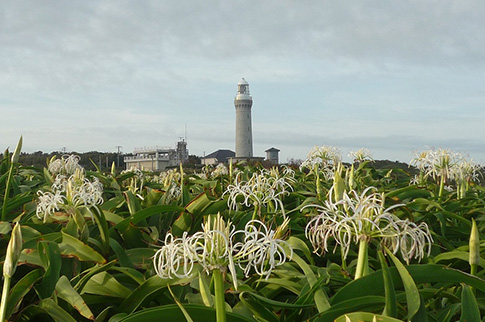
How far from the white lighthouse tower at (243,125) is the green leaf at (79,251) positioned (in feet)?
253

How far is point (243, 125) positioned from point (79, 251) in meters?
79.3

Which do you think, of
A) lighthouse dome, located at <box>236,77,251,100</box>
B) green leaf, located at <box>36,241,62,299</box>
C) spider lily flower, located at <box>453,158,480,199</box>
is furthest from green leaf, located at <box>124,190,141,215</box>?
lighthouse dome, located at <box>236,77,251,100</box>

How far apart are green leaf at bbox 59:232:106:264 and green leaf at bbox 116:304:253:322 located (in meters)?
0.53

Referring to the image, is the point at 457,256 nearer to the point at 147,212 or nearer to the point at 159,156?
the point at 147,212

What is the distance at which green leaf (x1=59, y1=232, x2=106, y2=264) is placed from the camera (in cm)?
166

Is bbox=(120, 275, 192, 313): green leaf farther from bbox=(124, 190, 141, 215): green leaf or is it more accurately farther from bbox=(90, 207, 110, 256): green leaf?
bbox=(124, 190, 141, 215): green leaf

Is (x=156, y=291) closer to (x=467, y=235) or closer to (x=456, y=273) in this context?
(x=456, y=273)

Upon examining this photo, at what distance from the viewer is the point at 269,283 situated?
5.06ft

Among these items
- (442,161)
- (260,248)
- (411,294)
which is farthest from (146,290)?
(442,161)

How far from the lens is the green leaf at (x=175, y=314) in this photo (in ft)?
3.75

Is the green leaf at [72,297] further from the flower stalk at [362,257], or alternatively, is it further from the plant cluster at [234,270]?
the flower stalk at [362,257]

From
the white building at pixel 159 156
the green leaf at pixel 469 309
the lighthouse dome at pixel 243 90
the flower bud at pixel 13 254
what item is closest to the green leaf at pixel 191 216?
the flower bud at pixel 13 254

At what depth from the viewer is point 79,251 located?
1680mm

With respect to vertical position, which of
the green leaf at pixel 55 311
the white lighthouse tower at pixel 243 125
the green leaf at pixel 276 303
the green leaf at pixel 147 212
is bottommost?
the green leaf at pixel 55 311
